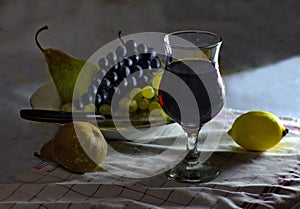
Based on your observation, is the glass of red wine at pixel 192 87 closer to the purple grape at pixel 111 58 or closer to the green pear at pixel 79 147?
the green pear at pixel 79 147

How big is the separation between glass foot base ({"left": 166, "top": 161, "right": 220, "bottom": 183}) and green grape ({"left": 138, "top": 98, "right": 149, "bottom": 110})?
156 mm

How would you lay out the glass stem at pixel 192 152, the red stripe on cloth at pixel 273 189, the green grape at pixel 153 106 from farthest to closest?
the green grape at pixel 153 106 < the glass stem at pixel 192 152 < the red stripe on cloth at pixel 273 189

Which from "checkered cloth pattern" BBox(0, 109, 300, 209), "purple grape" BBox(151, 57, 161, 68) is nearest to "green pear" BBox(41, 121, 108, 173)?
"checkered cloth pattern" BBox(0, 109, 300, 209)

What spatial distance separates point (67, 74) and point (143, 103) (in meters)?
0.17

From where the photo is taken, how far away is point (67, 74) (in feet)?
3.72

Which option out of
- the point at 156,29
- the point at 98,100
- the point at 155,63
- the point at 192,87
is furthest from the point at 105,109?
the point at 156,29

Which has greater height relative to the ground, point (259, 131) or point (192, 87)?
point (192, 87)

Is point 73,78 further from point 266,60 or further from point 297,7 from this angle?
point 297,7

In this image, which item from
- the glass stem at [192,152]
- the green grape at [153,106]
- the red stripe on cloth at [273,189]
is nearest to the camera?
the red stripe on cloth at [273,189]

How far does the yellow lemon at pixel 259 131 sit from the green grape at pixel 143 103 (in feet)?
0.57

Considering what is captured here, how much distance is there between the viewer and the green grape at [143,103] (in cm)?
105

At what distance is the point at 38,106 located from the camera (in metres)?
1.06

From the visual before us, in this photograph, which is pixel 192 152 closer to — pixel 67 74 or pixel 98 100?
pixel 98 100

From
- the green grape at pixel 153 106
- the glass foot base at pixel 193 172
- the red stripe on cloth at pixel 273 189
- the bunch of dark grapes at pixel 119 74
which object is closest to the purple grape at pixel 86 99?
the bunch of dark grapes at pixel 119 74
